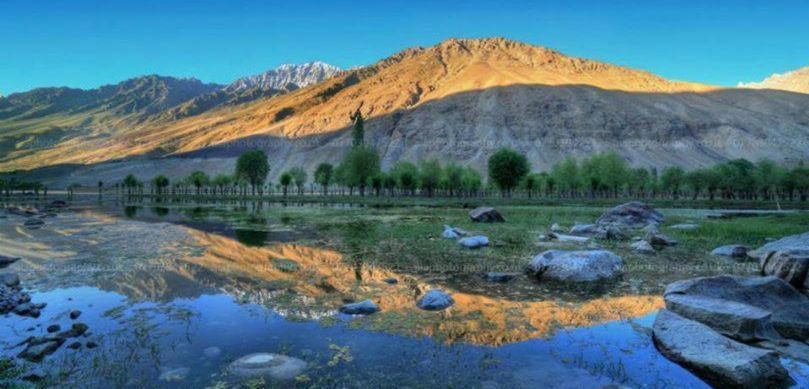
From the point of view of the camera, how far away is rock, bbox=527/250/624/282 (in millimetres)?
21641

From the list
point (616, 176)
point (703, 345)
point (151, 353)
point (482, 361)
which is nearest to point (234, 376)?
point (151, 353)

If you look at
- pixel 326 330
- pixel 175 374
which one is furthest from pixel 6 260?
pixel 326 330

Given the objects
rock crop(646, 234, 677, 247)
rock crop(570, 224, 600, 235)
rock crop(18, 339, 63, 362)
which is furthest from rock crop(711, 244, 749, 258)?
rock crop(18, 339, 63, 362)

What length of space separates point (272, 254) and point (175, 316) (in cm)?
1335

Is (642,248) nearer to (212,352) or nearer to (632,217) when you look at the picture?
(632,217)

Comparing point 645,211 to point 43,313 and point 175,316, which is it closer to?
point 175,316

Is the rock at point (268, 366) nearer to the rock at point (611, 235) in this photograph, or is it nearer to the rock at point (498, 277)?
the rock at point (498, 277)

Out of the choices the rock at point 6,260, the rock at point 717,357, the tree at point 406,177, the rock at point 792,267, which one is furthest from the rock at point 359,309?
the tree at point 406,177

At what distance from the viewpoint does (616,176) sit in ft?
437

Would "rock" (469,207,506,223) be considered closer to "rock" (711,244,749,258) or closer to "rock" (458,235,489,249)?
"rock" (458,235,489,249)

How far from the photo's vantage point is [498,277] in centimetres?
2150

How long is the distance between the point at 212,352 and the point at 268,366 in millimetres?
2188

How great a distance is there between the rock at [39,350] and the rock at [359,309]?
27.1ft

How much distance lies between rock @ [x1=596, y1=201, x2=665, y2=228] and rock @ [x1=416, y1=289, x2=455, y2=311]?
121 feet
